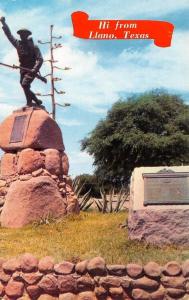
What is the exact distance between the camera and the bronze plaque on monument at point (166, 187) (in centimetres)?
838

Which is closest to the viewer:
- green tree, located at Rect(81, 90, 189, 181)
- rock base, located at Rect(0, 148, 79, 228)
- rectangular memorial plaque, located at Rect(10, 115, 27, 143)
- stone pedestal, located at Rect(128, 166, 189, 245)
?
stone pedestal, located at Rect(128, 166, 189, 245)

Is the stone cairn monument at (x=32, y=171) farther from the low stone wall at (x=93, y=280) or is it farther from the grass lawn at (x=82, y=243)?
the low stone wall at (x=93, y=280)

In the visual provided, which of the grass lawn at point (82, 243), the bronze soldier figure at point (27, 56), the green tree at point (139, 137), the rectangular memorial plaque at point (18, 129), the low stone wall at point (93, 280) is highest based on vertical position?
the green tree at point (139, 137)

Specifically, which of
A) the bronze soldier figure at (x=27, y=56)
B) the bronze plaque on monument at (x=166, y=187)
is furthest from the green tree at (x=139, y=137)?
the bronze plaque on monument at (x=166, y=187)

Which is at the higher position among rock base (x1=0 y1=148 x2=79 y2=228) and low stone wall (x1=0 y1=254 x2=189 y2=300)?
rock base (x1=0 y1=148 x2=79 y2=228)

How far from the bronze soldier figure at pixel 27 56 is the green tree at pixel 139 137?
19266 millimetres

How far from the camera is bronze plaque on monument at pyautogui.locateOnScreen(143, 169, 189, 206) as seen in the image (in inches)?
330

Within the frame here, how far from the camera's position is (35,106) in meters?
12.6

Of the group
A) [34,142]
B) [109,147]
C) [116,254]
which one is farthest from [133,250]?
[109,147]

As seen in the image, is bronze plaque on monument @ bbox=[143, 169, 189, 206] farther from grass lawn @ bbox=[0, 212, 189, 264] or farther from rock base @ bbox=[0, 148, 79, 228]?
rock base @ bbox=[0, 148, 79, 228]

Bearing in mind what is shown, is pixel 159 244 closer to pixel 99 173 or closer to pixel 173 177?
pixel 173 177

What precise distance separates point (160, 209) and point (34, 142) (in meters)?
4.49

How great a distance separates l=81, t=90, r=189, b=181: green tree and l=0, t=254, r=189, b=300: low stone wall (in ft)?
79.8

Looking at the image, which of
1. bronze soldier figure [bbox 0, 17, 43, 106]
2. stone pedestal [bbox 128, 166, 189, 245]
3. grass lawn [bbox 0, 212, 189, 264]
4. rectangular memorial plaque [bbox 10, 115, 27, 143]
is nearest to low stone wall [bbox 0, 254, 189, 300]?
grass lawn [bbox 0, 212, 189, 264]
